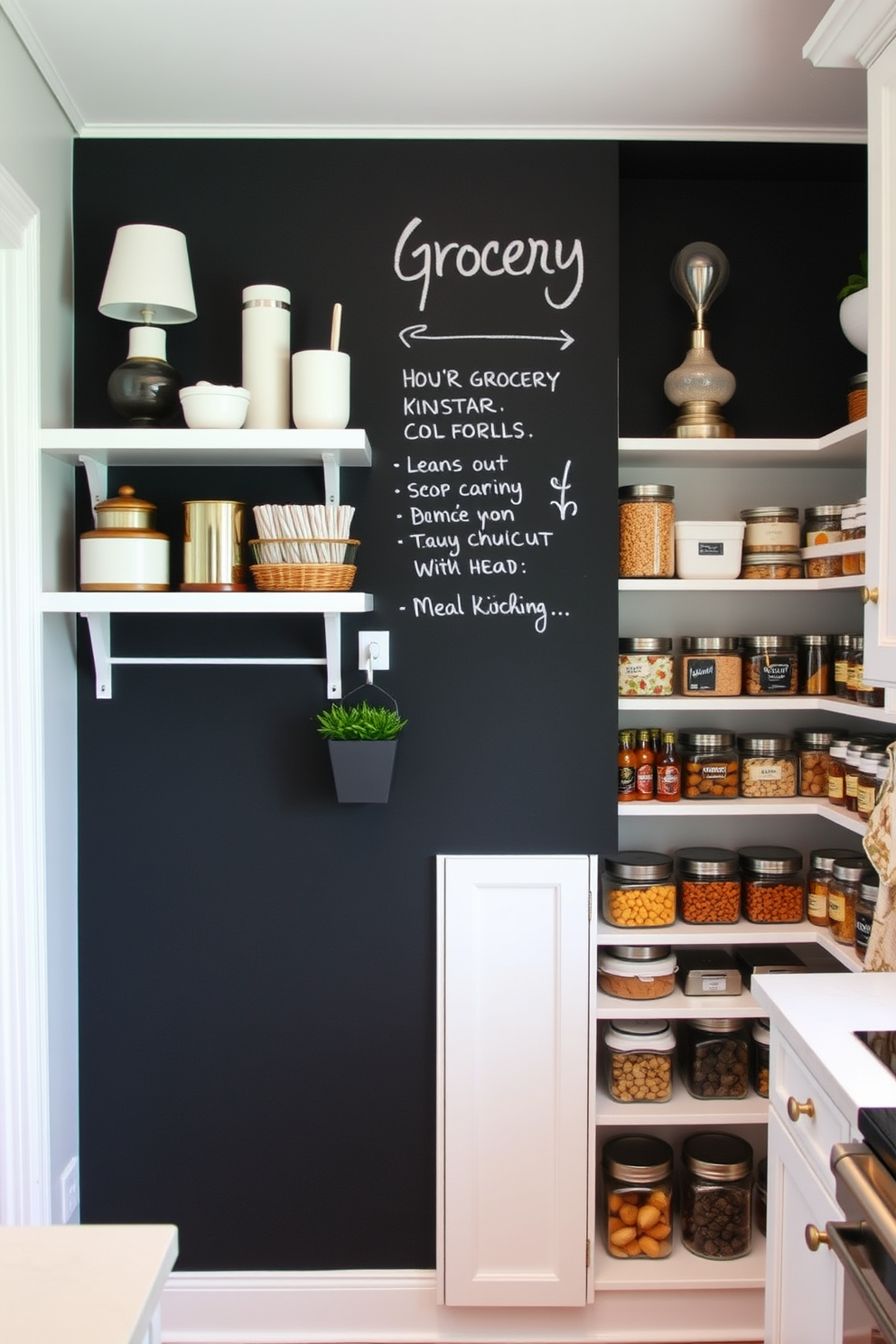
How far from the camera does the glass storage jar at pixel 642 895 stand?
7.54 ft

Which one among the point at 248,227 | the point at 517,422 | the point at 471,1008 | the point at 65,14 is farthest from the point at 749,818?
the point at 65,14

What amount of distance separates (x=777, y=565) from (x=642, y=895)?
78 centimetres

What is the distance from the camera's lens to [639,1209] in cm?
232

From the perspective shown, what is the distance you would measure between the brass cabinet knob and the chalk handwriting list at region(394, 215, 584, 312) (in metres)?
1.60

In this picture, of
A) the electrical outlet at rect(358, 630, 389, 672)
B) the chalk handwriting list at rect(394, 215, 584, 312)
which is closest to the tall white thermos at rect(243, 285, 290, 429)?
the chalk handwriting list at rect(394, 215, 584, 312)

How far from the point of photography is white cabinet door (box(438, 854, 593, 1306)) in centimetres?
224

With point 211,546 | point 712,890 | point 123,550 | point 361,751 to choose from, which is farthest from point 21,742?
point 712,890

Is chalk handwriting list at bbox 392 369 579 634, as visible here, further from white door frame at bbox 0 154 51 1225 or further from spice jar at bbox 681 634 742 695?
white door frame at bbox 0 154 51 1225

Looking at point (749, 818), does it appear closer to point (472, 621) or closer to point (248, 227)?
point (472, 621)

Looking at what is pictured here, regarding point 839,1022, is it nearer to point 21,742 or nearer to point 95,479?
point 21,742

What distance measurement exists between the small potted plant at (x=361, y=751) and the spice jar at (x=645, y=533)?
64 cm

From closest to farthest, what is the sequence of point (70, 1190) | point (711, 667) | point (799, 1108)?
point (799, 1108), point (70, 1190), point (711, 667)

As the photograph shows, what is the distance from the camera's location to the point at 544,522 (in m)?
2.23

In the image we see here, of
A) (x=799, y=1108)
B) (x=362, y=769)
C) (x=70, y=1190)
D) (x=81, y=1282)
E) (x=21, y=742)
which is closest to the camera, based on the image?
(x=81, y=1282)
